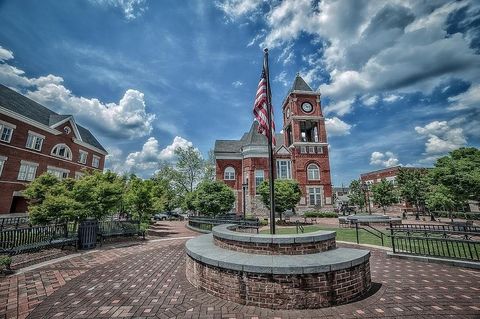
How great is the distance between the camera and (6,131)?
2166 cm

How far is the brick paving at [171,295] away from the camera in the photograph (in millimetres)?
4133

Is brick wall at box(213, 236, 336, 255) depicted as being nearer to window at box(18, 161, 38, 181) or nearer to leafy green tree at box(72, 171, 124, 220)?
leafy green tree at box(72, 171, 124, 220)

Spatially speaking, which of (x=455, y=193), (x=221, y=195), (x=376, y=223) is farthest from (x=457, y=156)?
(x=221, y=195)

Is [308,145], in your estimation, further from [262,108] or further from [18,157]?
[18,157]

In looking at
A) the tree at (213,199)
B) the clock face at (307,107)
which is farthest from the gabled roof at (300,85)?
the tree at (213,199)

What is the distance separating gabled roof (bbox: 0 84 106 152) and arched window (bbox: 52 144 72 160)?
2995mm

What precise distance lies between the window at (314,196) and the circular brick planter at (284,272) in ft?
96.7

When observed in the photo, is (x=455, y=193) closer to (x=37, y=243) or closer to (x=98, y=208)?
(x=98, y=208)

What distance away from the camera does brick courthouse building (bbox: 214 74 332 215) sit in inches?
1323

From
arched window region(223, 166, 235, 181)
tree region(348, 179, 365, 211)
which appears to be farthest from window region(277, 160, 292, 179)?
tree region(348, 179, 365, 211)

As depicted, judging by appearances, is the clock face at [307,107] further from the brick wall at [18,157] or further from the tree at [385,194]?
the brick wall at [18,157]

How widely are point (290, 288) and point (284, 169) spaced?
31803 mm

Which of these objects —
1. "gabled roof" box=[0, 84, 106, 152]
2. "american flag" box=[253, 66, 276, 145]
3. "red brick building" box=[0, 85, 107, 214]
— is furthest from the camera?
"gabled roof" box=[0, 84, 106, 152]

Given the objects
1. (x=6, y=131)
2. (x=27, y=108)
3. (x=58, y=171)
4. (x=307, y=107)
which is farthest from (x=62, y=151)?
(x=307, y=107)
